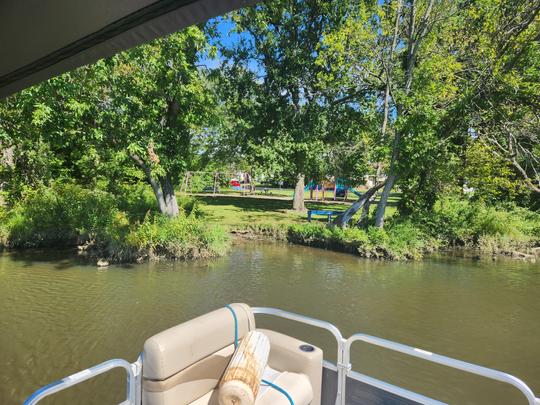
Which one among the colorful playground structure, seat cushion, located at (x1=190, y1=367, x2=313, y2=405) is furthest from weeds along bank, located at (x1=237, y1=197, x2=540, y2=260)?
seat cushion, located at (x1=190, y1=367, x2=313, y2=405)

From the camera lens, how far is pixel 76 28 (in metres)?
1.92

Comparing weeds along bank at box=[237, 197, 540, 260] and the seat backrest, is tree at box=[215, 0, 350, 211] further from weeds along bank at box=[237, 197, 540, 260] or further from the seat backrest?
the seat backrest

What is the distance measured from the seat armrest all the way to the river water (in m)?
2.88

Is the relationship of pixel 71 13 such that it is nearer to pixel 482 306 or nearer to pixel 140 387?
pixel 140 387

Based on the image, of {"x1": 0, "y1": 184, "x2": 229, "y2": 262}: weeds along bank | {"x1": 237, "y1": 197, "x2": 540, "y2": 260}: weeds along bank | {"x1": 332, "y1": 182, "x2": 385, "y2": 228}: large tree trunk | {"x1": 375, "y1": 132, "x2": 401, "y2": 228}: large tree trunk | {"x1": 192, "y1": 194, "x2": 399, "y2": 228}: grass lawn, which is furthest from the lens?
{"x1": 192, "y1": 194, "x2": 399, "y2": 228}: grass lawn

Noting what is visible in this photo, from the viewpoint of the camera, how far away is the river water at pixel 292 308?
5875 millimetres

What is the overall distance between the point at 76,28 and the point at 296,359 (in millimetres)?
3105

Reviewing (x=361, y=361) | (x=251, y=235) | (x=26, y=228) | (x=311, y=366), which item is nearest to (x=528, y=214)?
(x=251, y=235)

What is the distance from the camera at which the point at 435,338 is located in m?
7.18

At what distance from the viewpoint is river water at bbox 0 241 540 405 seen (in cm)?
588

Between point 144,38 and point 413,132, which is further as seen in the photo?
point 413,132

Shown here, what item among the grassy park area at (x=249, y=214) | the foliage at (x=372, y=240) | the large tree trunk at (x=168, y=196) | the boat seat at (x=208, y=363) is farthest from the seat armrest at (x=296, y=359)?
the grassy park area at (x=249, y=214)

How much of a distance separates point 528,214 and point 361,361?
15145mm

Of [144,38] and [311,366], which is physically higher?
[144,38]
